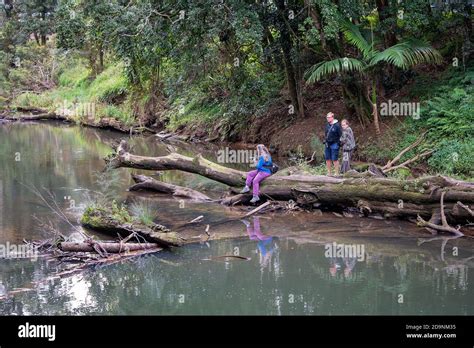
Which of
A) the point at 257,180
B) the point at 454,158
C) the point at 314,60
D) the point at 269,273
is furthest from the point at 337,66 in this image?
the point at 269,273

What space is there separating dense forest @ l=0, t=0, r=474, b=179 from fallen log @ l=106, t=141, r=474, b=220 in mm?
2143

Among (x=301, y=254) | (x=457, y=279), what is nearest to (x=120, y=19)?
(x=301, y=254)

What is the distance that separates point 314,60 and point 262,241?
35.0 ft

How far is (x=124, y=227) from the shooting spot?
10.9m

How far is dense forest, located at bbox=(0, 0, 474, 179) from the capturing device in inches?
629

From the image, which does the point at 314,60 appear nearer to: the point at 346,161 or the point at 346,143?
the point at 346,143

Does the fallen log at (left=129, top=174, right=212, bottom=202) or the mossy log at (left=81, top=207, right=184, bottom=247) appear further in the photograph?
the fallen log at (left=129, top=174, right=212, bottom=202)

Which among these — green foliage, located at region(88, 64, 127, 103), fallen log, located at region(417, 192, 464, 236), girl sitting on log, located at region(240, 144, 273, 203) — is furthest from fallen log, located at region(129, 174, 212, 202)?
green foliage, located at region(88, 64, 127, 103)

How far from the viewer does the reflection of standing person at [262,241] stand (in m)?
10.1

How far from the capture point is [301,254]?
10312mm

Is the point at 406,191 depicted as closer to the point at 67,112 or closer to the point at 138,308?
the point at 138,308

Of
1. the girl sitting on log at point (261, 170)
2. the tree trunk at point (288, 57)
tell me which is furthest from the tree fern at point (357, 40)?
the girl sitting on log at point (261, 170)

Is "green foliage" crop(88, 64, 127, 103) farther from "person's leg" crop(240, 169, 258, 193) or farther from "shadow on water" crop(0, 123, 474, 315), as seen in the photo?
"shadow on water" crop(0, 123, 474, 315)

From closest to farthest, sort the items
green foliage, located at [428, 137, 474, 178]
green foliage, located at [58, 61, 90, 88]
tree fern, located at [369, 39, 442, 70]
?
green foliage, located at [428, 137, 474, 178], tree fern, located at [369, 39, 442, 70], green foliage, located at [58, 61, 90, 88]
